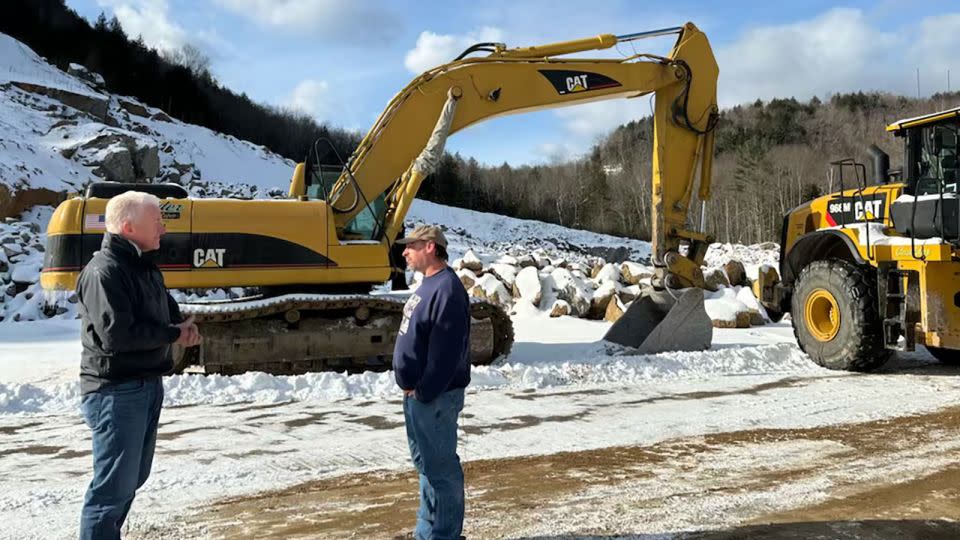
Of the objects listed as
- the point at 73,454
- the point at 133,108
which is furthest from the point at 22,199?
the point at 133,108

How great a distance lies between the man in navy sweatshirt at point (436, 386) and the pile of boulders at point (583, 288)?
9.25 m

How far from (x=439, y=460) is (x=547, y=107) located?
655 cm

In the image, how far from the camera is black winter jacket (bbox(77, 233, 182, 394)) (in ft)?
9.67

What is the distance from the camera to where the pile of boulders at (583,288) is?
41.2 feet

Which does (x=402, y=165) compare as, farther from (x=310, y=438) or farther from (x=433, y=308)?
(x=433, y=308)

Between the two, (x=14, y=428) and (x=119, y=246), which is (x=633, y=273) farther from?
(x=119, y=246)

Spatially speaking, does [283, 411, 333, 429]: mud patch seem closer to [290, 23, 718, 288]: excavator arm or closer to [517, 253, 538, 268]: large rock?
[290, 23, 718, 288]: excavator arm

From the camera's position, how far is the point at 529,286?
13.8m

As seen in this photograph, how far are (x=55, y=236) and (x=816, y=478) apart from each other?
6.94 meters

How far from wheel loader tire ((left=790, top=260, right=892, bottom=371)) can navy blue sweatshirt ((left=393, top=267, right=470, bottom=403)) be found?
20.5 ft

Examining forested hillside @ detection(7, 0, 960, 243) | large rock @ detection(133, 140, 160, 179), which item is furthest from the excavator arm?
forested hillside @ detection(7, 0, 960, 243)

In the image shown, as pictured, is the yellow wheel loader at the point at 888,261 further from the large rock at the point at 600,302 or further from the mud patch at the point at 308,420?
the mud patch at the point at 308,420

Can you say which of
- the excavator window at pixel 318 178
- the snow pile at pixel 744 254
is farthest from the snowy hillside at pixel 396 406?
the snow pile at pixel 744 254

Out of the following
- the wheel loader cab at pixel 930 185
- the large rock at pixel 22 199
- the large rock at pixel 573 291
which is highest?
the large rock at pixel 22 199
